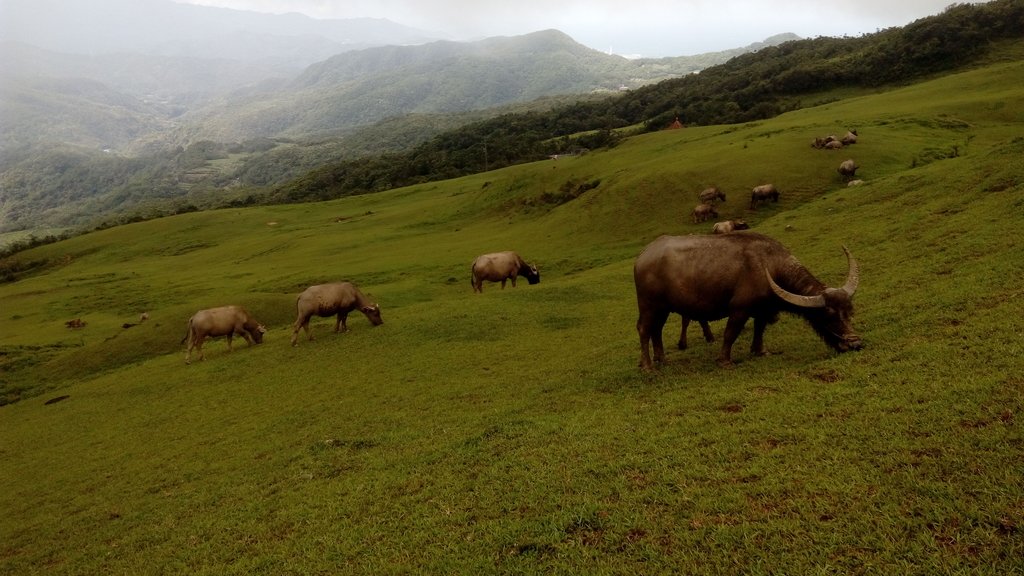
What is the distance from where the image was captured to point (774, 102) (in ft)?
279

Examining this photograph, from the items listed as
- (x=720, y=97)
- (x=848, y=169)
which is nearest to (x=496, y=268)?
(x=848, y=169)

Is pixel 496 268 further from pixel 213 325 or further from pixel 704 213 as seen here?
pixel 704 213

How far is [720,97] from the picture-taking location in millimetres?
96812

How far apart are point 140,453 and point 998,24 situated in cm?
10402

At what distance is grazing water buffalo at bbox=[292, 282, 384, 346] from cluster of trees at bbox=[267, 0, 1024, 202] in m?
50.4

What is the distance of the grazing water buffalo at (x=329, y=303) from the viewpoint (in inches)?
846

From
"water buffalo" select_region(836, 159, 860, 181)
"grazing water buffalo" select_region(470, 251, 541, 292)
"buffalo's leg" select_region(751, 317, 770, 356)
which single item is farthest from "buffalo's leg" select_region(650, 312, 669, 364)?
"water buffalo" select_region(836, 159, 860, 181)

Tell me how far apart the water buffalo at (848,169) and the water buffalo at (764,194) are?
3960mm

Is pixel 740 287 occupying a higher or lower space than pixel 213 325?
higher

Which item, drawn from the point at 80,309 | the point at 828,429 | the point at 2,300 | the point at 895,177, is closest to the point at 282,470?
the point at 828,429

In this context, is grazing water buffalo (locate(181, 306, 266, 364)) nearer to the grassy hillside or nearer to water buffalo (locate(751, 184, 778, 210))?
the grassy hillside

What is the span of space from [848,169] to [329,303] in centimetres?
3031

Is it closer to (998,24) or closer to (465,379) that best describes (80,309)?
(465,379)

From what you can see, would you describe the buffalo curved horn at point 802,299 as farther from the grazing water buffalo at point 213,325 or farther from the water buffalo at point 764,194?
the water buffalo at point 764,194
